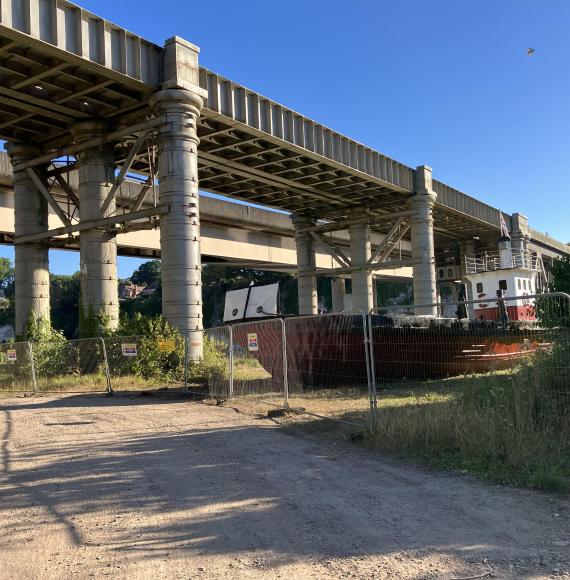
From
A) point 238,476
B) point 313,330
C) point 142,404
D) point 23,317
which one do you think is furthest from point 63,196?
point 238,476

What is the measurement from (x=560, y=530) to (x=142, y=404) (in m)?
10.2

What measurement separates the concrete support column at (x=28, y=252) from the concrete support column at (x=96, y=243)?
3.23 m

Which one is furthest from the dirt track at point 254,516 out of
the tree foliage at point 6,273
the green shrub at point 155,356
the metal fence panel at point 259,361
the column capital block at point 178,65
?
the tree foliage at point 6,273

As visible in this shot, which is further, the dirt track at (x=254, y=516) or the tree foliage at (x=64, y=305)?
the tree foliage at (x=64, y=305)

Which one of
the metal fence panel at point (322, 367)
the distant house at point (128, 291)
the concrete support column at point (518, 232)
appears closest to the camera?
the metal fence panel at point (322, 367)

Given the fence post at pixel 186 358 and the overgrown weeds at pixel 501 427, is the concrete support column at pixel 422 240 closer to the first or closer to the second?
the fence post at pixel 186 358

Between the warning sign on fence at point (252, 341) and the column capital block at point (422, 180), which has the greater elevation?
the column capital block at point (422, 180)

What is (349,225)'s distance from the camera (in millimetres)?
36812

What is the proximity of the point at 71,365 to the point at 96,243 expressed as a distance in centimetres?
421

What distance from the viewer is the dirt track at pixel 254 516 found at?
14.0 ft

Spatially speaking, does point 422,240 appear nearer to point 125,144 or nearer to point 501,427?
point 125,144

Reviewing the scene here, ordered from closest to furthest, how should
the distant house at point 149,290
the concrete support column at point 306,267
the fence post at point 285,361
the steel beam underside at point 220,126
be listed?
the fence post at point 285,361, the steel beam underside at point 220,126, the concrete support column at point 306,267, the distant house at point 149,290

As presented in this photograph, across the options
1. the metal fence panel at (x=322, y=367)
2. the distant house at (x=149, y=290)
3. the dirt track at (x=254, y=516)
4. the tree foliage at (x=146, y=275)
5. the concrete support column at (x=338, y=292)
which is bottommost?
the dirt track at (x=254, y=516)

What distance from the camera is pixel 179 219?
1778 cm
